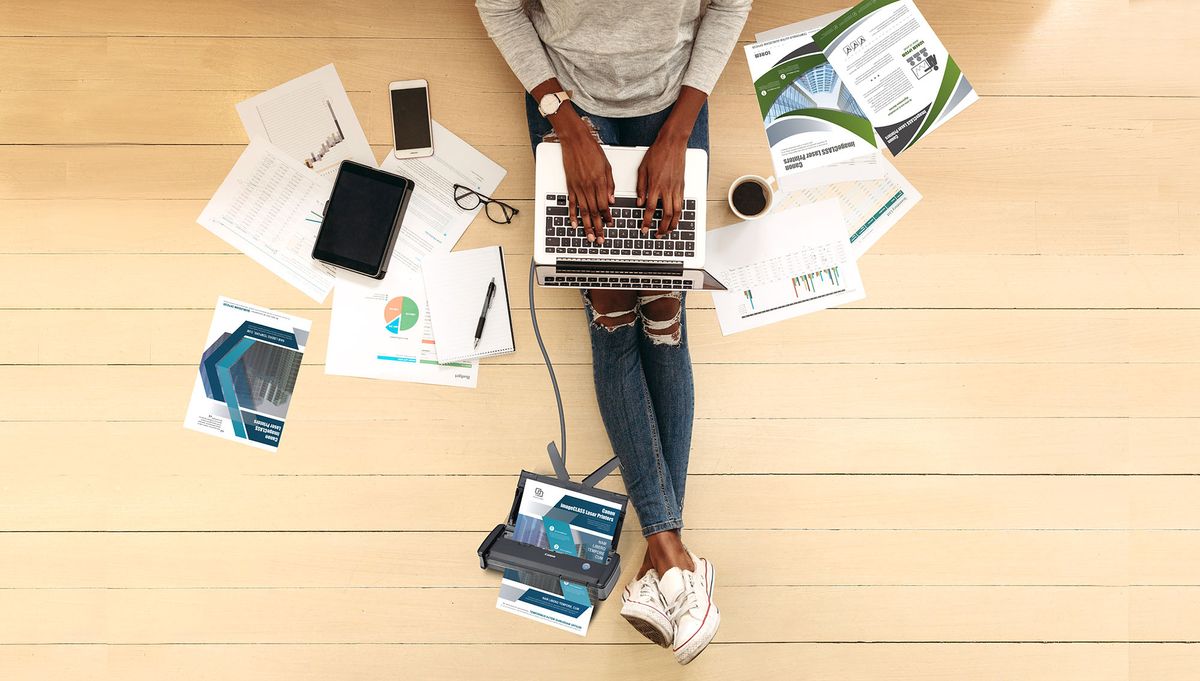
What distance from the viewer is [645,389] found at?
4.91 ft

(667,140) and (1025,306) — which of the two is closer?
(667,140)

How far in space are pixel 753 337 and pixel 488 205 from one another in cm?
61

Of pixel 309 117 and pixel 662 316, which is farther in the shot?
pixel 309 117

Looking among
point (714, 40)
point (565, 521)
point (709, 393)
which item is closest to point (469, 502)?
point (565, 521)

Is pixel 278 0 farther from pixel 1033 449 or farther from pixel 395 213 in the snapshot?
pixel 1033 449

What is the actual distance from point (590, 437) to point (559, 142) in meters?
0.61

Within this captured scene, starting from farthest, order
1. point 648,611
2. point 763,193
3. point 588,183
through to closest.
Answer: point 763,193 → point 648,611 → point 588,183

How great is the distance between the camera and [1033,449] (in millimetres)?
1608

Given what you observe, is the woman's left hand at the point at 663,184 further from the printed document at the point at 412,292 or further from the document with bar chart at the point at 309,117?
the document with bar chart at the point at 309,117

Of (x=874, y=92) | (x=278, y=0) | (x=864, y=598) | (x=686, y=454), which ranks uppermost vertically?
(x=278, y=0)

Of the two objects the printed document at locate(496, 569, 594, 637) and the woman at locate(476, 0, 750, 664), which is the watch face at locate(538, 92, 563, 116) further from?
the printed document at locate(496, 569, 594, 637)

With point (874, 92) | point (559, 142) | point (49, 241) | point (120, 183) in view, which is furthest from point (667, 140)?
point (49, 241)

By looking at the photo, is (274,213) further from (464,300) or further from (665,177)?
(665,177)

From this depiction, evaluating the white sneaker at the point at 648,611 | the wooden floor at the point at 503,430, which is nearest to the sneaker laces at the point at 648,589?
the white sneaker at the point at 648,611
